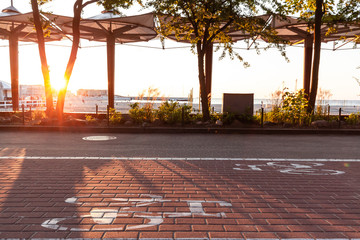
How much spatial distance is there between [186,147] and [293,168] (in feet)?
11.4

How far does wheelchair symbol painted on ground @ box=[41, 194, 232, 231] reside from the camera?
11.0ft

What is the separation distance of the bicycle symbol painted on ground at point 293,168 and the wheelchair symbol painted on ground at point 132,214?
7.59 ft

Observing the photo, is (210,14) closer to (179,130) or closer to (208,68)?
(179,130)

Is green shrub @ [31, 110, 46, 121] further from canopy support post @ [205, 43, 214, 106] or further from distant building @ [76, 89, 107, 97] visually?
distant building @ [76, 89, 107, 97]

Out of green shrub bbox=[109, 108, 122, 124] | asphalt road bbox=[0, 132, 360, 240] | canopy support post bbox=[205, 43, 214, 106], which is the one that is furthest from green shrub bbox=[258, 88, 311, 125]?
canopy support post bbox=[205, 43, 214, 106]

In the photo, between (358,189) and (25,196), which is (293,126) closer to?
(358,189)

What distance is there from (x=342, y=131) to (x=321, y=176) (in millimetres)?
7738

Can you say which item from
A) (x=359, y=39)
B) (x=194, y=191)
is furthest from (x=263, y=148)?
(x=359, y=39)

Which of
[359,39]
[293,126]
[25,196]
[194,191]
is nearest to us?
[25,196]

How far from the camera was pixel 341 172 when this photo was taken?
Answer: 5.86 metres

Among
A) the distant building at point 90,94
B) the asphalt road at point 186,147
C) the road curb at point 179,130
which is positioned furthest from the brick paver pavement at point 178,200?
the distant building at point 90,94

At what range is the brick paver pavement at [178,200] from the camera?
3.28 meters

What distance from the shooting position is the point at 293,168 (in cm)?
619

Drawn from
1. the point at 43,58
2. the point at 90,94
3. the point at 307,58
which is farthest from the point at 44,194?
the point at 90,94
